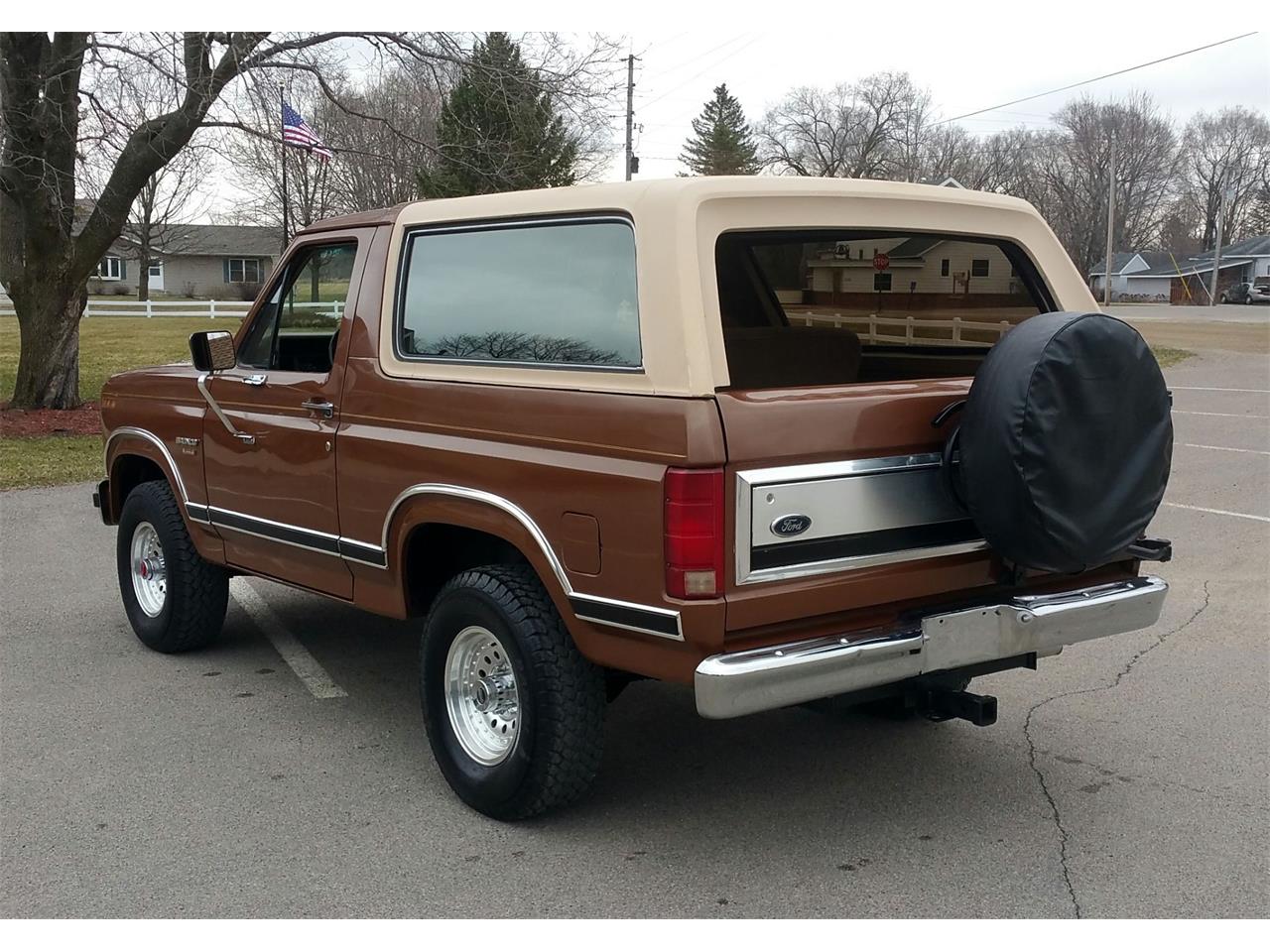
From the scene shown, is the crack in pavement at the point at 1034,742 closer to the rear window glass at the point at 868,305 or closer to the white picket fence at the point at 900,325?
the rear window glass at the point at 868,305

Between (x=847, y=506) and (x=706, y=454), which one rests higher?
(x=706, y=454)

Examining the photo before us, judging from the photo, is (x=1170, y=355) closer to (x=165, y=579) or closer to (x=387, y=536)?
(x=165, y=579)

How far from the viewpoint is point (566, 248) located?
4051mm

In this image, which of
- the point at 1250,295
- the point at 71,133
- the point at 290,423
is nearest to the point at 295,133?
the point at 71,133

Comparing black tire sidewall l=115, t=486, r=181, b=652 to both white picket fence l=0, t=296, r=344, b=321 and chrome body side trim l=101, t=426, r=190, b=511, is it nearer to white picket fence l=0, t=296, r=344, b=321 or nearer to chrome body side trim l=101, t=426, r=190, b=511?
chrome body side trim l=101, t=426, r=190, b=511

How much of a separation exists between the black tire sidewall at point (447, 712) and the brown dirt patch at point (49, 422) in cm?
1110

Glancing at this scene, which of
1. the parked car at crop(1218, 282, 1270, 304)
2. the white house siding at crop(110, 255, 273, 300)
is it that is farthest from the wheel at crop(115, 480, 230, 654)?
the parked car at crop(1218, 282, 1270, 304)

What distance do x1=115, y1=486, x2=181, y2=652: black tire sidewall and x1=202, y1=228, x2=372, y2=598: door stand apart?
0.48 metres

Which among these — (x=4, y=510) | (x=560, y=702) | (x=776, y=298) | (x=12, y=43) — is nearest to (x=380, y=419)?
(x=560, y=702)

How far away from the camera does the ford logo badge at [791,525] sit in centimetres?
348

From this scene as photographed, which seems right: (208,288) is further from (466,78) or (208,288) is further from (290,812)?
(290,812)

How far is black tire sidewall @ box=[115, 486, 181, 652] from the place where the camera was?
5.87m

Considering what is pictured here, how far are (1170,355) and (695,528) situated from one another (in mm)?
23875

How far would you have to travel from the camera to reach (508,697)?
4.16m
